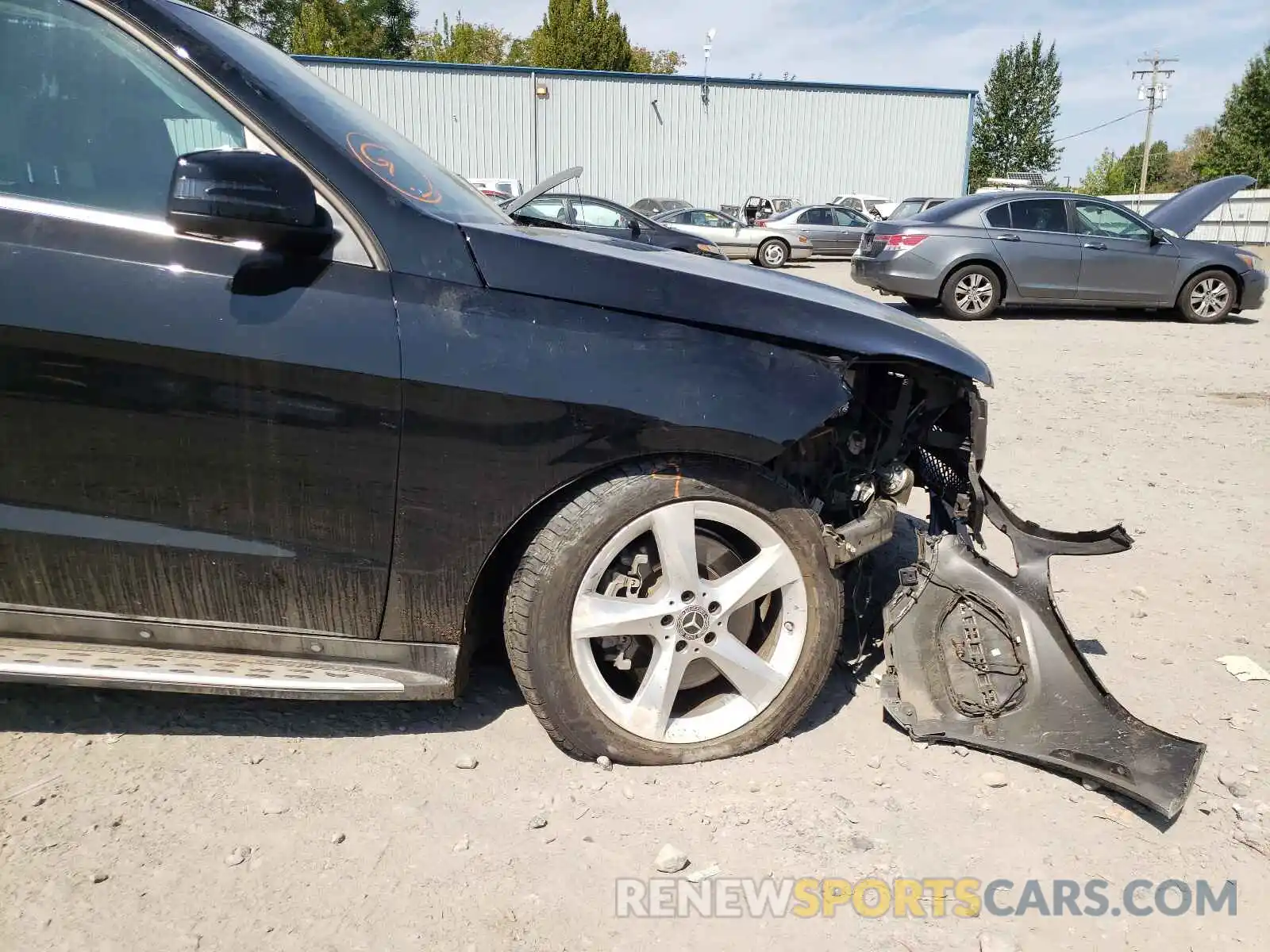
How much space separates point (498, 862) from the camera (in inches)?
82.0

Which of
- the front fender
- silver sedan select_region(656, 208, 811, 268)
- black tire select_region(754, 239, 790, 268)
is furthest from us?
black tire select_region(754, 239, 790, 268)

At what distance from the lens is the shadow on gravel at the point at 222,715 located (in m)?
2.52

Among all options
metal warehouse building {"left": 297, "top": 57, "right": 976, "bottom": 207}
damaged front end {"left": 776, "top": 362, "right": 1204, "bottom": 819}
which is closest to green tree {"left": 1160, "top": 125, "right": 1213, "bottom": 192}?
metal warehouse building {"left": 297, "top": 57, "right": 976, "bottom": 207}

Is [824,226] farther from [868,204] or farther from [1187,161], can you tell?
[1187,161]

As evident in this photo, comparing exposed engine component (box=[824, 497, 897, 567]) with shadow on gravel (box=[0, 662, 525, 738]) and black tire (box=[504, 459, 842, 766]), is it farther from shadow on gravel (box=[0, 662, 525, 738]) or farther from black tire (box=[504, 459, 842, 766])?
shadow on gravel (box=[0, 662, 525, 738])

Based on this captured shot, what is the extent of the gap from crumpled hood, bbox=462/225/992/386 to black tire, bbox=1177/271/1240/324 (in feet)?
36.1

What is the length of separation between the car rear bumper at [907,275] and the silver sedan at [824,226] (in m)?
11.3

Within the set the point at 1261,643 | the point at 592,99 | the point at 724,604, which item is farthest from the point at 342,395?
the point at 592,99

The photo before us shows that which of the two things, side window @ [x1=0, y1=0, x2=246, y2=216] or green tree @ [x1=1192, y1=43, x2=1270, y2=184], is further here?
green tree @ [x1=1192, y1=43, x2=1270, y2=184]

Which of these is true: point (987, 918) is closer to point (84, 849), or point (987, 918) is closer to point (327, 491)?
point (327, 491)

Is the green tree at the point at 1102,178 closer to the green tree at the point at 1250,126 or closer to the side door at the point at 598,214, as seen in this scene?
the green tree at the point at 1250,126

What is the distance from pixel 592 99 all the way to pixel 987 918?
32.2 meters

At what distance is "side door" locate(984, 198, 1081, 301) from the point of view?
441 inches

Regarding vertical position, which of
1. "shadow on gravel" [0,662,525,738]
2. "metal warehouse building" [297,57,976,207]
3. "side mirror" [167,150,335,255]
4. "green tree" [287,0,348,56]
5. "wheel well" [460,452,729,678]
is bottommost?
"shadow on gravel" [0,662,525,738]
